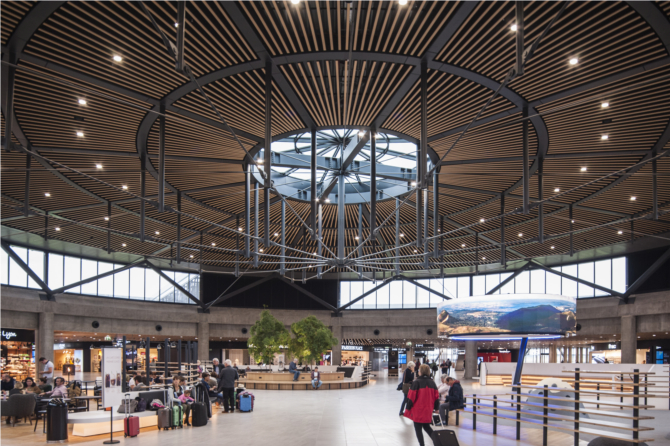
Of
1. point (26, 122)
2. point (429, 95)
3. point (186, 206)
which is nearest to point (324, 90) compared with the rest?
point (429, 95)

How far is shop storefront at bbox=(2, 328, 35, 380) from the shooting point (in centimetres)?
3170

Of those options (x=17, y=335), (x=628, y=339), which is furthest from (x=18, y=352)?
(x=628, y=339)

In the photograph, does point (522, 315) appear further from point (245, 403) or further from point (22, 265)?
point (22, 265)

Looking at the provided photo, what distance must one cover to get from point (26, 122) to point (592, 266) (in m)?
35.0

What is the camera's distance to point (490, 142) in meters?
18.3

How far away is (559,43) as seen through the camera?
12281 mm

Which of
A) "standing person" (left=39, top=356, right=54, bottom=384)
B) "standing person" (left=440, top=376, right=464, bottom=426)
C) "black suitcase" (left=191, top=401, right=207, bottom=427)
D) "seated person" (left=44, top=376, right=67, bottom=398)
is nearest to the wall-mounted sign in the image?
"standing person" (left=39, top=356, right=54, bottom=384)

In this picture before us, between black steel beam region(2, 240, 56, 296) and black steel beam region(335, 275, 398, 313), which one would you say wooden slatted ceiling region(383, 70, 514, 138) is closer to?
black steel beam region(2, 240, 56, 296)

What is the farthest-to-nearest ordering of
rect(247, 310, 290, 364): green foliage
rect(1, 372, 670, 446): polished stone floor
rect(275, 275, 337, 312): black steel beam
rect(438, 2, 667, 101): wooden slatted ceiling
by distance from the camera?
rect(275, 275, 337, 312): black steel beam < rect(247, 310, 290, 364): green foliage < rect(1, 372, 670, 446): polished stone floor < rect(438, 2, 667, 101): wooden slatted ceiling

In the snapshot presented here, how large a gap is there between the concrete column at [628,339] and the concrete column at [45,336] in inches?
1312

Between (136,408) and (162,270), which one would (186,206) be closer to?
(136,408)

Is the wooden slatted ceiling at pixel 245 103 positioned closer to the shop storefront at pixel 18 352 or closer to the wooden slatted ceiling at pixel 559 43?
the wooden slatted ceiling at pixel 559 43

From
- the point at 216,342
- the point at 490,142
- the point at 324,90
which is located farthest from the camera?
the point at 216,342

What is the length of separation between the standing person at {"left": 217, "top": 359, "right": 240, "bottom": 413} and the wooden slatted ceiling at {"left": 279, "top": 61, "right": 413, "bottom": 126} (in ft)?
27.9
